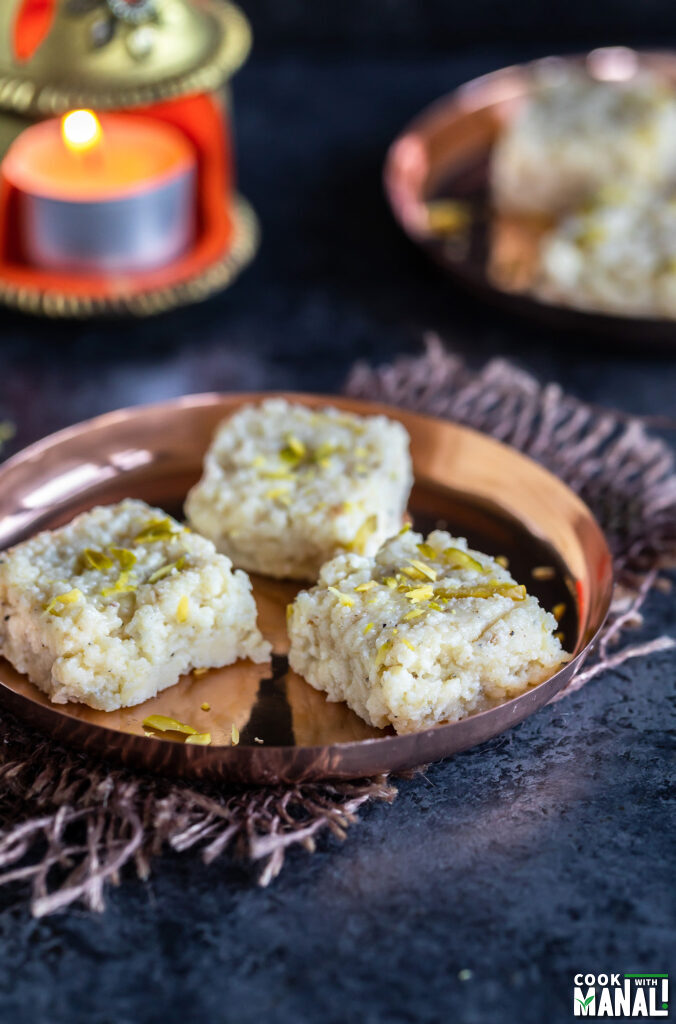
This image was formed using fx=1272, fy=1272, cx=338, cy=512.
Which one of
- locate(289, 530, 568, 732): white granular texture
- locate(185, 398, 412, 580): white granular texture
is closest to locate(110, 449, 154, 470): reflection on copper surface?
locate(185, 398, 412, 580): white granular texture

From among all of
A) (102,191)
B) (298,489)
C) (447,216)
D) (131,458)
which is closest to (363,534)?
(298,489)

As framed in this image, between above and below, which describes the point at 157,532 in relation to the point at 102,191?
below

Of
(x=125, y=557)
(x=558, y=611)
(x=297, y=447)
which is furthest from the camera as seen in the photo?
(x=297, y=447)

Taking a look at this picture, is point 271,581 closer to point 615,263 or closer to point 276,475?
point 276,475

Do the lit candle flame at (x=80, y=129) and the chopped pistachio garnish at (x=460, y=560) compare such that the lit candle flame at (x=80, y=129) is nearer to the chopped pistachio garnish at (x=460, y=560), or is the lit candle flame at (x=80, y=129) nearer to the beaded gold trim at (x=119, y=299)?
the beaded gold trim at (x=119, y=299)

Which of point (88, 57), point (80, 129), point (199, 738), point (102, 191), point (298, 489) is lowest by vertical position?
point (199, 738)

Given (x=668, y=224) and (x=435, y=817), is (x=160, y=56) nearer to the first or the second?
(x=668, y=224)
